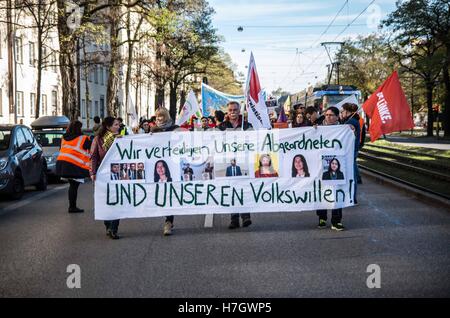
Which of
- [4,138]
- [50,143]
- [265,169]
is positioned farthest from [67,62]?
[265,169]

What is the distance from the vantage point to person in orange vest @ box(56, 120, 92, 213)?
1155 centimetres

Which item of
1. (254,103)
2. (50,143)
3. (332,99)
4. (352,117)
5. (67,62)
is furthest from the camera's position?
(332,99)

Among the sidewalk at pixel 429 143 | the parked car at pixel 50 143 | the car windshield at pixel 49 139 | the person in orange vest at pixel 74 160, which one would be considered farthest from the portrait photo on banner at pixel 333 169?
the sidewalk at pixel 429 143

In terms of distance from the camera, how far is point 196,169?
366 inches

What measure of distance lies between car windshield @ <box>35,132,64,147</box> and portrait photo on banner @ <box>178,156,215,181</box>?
1159cm

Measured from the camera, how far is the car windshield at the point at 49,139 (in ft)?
66.0

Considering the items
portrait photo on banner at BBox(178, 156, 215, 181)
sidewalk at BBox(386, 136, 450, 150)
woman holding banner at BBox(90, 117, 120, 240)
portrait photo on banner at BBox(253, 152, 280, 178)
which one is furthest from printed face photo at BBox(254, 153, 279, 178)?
sidewalk at BBox(386, 136, 450, 150)

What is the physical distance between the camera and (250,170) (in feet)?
30.7

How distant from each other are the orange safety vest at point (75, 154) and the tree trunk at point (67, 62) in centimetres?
1797

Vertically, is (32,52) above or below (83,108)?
above

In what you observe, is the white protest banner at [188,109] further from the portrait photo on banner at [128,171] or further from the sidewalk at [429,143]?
the sidewalk at [429,143]

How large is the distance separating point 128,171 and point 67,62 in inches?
873

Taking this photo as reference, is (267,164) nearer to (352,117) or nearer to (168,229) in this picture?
(168,229)
